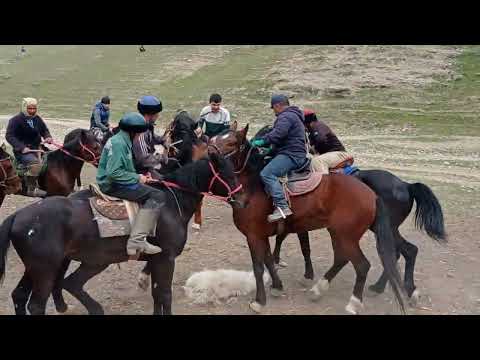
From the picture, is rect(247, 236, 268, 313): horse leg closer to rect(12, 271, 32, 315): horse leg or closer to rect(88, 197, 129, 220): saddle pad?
rect(88, 197, 129, 220): saddle pad

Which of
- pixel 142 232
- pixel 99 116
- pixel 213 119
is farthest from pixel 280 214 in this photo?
pixel 99 116

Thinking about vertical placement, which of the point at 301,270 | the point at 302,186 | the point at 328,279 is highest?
the point at 302,186

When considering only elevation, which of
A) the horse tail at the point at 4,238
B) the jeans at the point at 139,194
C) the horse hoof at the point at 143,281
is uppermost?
the jeans at the point at 139,194

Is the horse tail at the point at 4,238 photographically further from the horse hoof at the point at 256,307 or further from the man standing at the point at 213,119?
the man standing at the point at 213,119

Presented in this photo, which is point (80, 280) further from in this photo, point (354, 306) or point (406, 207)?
point (406, 207)

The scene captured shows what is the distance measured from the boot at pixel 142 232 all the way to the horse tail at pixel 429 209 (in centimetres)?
413

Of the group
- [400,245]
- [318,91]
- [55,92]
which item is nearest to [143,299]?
[400,245]

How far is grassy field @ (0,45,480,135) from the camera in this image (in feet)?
80.7

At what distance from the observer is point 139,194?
6332mm

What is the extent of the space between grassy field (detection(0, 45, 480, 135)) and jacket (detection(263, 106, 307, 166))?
16285mm

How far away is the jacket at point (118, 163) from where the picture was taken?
242 inches

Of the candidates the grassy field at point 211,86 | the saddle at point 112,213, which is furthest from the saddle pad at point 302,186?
the grassy field at point 211,86

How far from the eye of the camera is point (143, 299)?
763 cm

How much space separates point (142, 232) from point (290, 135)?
2.66m
